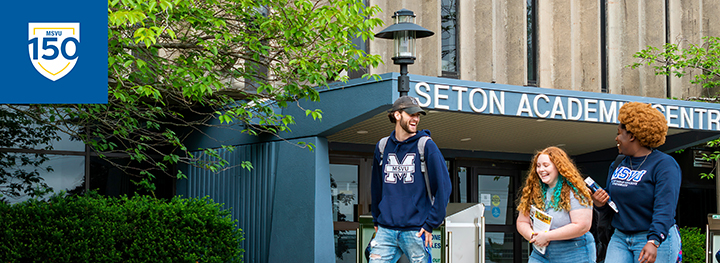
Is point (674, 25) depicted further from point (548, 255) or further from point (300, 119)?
point (548, 255)

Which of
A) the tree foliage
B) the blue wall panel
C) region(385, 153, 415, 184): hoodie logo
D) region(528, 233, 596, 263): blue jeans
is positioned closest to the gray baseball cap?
region(385, 153, 415, 184): hoodie logo

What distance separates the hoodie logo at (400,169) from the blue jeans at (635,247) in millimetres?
1437

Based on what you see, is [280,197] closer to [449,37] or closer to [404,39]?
[404,39]

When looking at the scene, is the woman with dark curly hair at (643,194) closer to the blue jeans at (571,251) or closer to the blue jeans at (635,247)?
the blue jeans at (635,247)

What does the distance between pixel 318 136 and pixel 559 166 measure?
18.1 ft

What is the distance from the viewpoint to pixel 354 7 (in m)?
6.99

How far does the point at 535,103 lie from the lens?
9.60 meters

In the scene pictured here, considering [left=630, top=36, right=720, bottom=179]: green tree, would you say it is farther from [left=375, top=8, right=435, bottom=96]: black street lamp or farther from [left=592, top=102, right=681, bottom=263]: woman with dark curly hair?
[left=592, top=102, right=681, bottom=263]: woman with dark curly hair

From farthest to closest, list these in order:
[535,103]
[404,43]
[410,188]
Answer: [535,103]
[404,43]
[410,188]

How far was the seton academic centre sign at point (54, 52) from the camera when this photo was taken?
421cm

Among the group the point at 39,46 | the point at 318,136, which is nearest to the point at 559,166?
the point at 39,46

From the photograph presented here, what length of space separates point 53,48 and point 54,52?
3 centimetres

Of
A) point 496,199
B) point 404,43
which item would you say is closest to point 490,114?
point 404,43

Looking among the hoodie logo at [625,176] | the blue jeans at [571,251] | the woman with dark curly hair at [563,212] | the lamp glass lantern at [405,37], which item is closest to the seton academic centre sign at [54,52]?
the woman with dark curly hair at [563,212]
